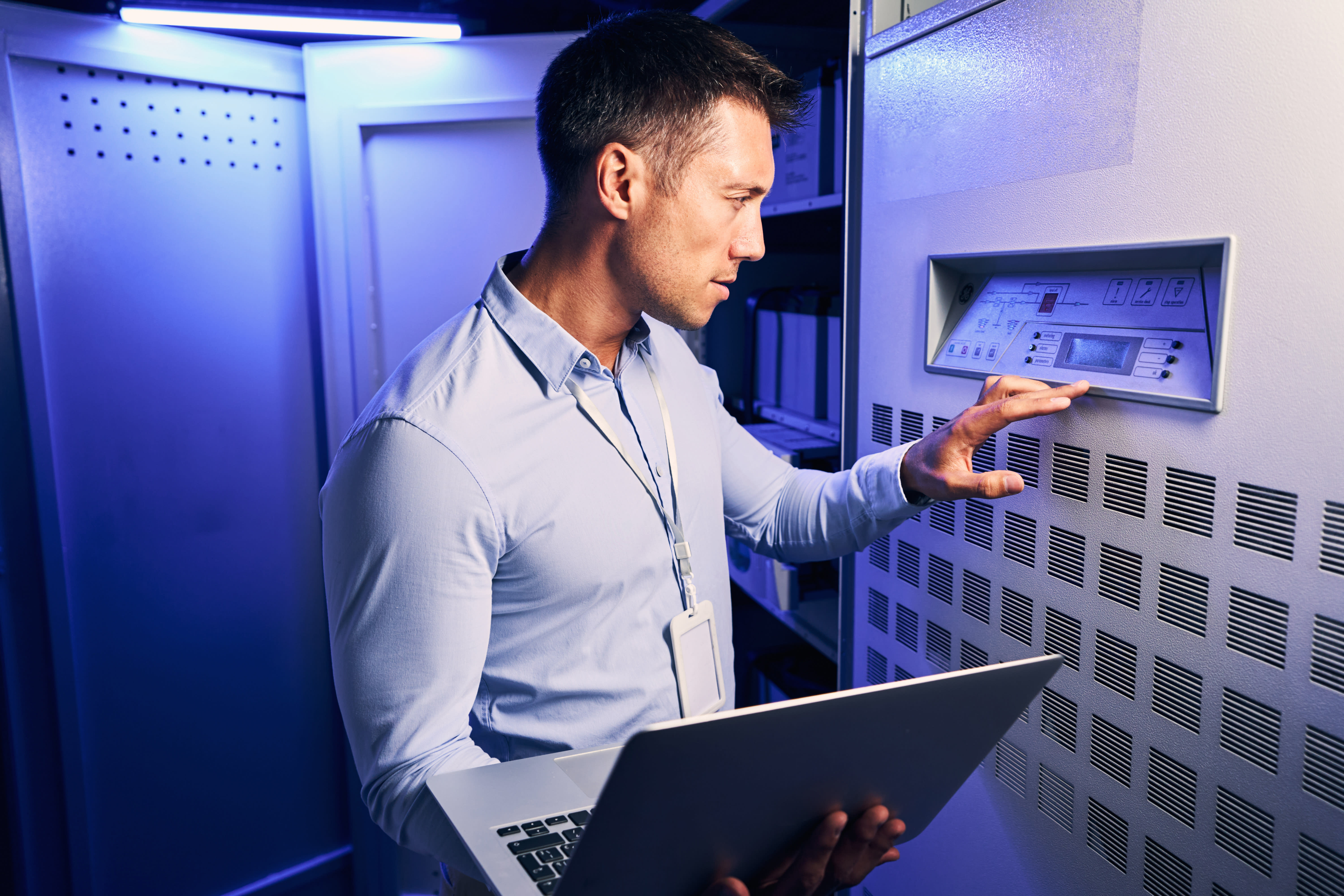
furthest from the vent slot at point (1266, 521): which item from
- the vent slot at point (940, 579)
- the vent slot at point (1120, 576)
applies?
the vent slot at point (940, 579)

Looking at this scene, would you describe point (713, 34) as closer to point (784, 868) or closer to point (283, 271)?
point (784, 868)

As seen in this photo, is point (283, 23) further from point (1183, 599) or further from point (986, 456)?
point (1183, 599)

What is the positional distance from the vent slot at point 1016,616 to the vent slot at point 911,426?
252 millimetres

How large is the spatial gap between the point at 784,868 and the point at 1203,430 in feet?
1.93

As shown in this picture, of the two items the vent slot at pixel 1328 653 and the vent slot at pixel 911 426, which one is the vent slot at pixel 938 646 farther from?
the vent slot at pixel 1328 653

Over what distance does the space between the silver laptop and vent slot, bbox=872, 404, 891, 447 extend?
0.59 meters

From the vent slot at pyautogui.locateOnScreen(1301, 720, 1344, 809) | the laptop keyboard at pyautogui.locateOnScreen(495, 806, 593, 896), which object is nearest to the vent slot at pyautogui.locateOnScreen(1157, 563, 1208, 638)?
the vent slot at pyautogui.locateOnScreen(1301, 720, 1344, 809)

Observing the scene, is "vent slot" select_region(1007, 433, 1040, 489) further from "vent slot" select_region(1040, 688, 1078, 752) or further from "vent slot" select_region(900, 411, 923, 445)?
"vent slot" select_region(1040, 688, 1078, 752)

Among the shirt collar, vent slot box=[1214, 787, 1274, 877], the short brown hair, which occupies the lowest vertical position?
vent slot box=[1214, 787, 1274, 877]

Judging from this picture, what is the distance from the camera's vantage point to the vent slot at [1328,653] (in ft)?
2.49

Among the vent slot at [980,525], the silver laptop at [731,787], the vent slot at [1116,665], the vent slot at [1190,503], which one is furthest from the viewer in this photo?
the vent slot at [980,525]

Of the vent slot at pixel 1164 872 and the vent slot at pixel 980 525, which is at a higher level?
the vent slot at pixel 980 525

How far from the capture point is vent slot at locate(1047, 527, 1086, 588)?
3.37 ft

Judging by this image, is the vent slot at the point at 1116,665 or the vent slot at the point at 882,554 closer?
the vent slot at the point at 1116,665
